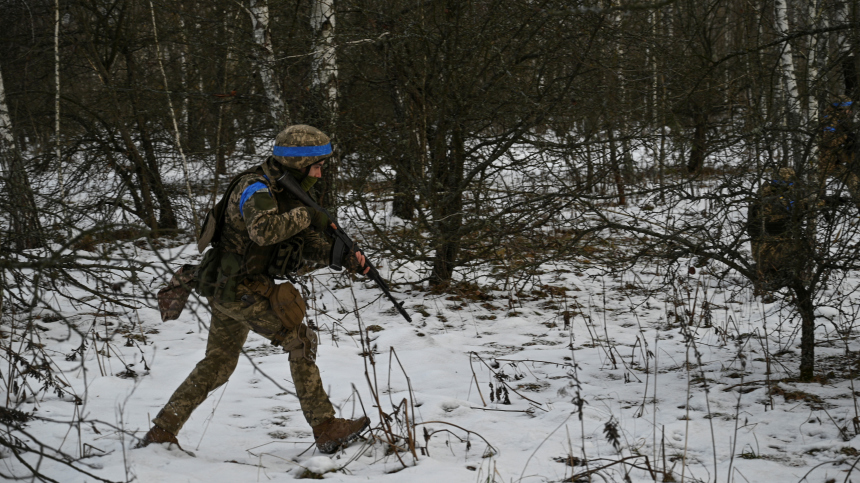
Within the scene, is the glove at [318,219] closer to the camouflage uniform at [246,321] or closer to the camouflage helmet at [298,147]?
the camouflage uniform at [246,321]

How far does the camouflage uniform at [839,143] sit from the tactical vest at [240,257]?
9.01ft

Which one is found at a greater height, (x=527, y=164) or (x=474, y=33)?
(x=474, y=33)

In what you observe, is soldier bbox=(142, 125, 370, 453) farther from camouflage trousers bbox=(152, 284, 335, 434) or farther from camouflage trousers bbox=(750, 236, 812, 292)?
camouflage trousers bbox=(750, 236, 812, 292)

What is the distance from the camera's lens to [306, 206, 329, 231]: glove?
323cm

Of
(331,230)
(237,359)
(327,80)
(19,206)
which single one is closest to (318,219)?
(331,230)

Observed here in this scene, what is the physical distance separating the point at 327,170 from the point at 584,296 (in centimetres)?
277

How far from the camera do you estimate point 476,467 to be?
2988 millimetres

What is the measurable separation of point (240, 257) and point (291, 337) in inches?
18.1

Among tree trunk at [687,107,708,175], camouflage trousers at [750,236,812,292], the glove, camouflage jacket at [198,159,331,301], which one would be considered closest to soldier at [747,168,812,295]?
camouflage trousers at [750,236,812,292]

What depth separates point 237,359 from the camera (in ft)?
10.5

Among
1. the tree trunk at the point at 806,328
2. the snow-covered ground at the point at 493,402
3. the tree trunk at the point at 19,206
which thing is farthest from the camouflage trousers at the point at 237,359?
the tree trunk at the point at 806,328

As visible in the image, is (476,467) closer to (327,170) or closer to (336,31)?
(327,170)

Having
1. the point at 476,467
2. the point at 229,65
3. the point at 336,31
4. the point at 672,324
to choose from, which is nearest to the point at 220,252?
the point at 476,467

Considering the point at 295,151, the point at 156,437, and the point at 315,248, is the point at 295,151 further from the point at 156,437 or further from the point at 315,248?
the point at 156,437
